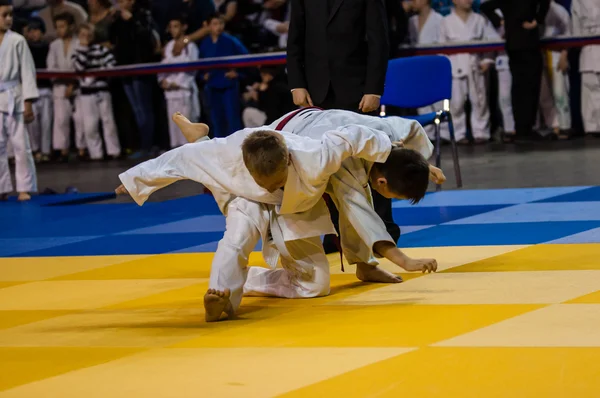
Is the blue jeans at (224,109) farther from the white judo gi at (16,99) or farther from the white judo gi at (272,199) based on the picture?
the white judo gi at (272,199)

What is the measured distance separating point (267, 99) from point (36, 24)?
A: 4.45 metres

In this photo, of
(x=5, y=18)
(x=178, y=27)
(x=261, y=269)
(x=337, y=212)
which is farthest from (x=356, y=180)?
(x=178, y=27)

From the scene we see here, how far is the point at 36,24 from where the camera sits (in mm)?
16344

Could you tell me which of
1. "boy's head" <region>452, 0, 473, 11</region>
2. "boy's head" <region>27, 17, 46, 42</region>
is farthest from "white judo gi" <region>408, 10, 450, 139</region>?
"boy's head" <region>27, 17, 46, 42</region>

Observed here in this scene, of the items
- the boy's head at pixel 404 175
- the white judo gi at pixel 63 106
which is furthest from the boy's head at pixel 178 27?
the boy's head at pixel 404 175

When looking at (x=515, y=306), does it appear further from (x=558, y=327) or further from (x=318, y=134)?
(x=318, y=134)

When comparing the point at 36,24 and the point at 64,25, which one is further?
the point at 36,24

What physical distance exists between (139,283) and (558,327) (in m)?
2.52

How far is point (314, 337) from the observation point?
4.05 meters

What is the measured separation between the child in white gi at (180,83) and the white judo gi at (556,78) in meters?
4.65

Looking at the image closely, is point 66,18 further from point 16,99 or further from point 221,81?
point 16,99

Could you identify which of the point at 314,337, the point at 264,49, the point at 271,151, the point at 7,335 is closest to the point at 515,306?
the point at 314,337

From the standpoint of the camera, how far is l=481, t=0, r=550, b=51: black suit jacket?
12.6m

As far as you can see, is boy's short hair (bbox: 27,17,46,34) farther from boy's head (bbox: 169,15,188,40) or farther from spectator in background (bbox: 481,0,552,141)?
spectator in background (bbox: 481,0,552,141)
